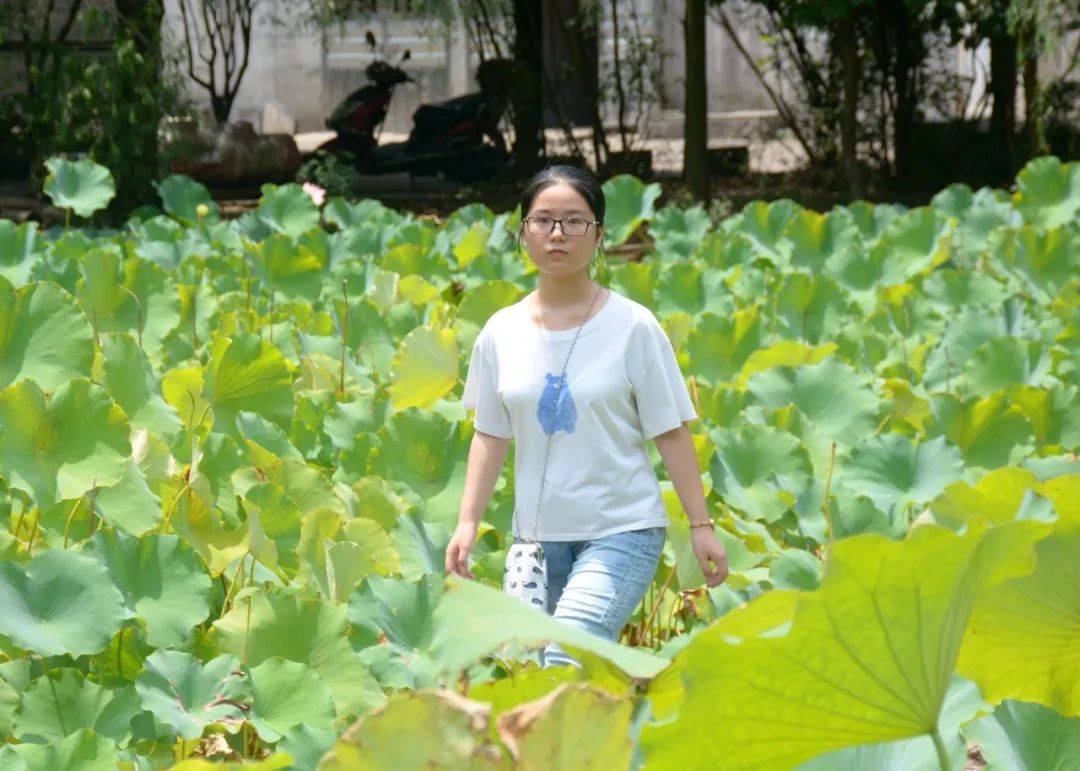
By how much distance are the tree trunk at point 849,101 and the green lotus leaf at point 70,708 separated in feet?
26.7

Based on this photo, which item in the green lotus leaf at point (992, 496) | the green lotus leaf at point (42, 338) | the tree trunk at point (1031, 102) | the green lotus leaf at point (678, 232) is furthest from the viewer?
the tree trunk at point (1031, 102)

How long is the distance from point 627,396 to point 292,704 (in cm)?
54

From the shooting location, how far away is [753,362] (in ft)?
11.5

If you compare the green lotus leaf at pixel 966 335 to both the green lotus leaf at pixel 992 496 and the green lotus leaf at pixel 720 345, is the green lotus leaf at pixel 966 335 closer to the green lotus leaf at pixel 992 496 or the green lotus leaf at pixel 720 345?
the green lotus leaf at pixel 720 345

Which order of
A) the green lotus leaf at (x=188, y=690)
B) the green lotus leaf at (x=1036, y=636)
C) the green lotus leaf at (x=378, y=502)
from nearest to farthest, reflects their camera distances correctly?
the green lotus leaf at (x=1036, y=636), the green lotus leaf at (x=188, y=690), the green lotus leaf at (x=378, y=502)

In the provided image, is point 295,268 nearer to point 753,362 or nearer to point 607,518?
point 753,362

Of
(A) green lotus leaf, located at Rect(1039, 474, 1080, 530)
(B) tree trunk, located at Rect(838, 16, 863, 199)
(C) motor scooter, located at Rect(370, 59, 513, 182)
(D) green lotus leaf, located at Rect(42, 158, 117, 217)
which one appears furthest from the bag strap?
(C) motor scooter, located at Rect(370, 59, 513, 182)

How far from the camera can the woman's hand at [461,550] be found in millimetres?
2129

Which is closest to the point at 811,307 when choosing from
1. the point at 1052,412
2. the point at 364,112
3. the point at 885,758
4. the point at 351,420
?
the point at 1052,412

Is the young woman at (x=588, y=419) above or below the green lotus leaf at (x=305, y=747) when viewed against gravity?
above

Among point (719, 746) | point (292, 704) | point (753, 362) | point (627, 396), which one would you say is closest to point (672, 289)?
point (753, 362)

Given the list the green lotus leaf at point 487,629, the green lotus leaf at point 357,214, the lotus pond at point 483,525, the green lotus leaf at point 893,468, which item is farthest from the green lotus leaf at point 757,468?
the green lotus leaf at point 357,214

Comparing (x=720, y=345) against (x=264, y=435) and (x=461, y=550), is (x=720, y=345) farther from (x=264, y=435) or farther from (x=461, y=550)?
(x=461, y=550)

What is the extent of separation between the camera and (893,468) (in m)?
2.73
